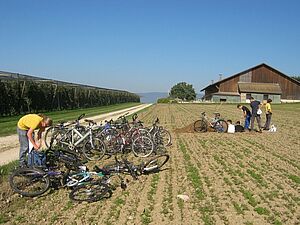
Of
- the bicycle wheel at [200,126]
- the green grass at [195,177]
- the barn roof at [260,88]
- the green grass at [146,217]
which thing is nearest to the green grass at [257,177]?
the green grass at [195,177]

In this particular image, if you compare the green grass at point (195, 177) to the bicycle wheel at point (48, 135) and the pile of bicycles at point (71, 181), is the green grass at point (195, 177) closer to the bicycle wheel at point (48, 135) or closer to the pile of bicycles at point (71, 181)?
the pile of bicycles at point (71, 181)

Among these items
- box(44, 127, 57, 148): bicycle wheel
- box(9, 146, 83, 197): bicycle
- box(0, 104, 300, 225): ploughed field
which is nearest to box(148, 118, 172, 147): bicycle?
box(0, 104, 300, 225): ploughed field

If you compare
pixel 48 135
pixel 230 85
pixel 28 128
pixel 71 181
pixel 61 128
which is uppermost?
pixel 230 85

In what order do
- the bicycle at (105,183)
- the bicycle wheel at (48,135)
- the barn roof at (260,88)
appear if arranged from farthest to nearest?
the barn roof at (260,88) < the bicycle wheel at (48,135) < the bicycle at (105,183)

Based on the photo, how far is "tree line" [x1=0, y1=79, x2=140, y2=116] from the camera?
2334 cm

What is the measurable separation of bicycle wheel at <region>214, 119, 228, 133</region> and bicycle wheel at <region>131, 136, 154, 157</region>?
22.8 ft

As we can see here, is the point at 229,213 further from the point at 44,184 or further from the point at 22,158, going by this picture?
the point at 22,158

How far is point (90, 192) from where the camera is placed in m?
6.32

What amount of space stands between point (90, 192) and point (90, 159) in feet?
10.3

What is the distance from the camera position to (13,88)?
2412 cm

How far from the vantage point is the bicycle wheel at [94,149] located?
9.52 m

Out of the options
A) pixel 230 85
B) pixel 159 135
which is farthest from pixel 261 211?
pixel 230 85

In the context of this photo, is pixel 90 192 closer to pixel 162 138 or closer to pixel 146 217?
pixel 146 217

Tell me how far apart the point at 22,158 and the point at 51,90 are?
25.4 m
